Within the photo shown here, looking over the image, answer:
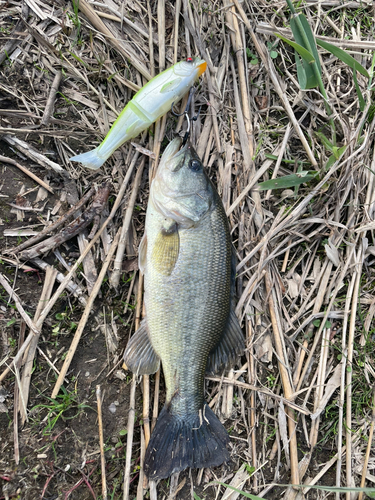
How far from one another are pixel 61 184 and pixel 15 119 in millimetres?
632

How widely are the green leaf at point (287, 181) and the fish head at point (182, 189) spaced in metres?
0.62

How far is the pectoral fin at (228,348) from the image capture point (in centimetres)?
275

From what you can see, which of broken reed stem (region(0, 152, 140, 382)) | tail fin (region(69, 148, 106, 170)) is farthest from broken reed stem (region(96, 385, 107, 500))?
tail fin (region(69, 148, 106, 170))

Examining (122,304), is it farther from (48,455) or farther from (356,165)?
(356,165)

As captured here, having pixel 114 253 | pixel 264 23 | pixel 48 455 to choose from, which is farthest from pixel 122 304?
pixel 264 23

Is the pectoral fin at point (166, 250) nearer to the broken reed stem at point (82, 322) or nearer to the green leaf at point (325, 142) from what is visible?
the broken reed stem at point (82, 322)

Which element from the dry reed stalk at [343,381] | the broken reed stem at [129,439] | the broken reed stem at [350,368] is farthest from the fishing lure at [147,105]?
the dry reed stalk at [343,381]

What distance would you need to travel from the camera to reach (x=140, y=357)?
2678 mm

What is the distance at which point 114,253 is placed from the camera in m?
2.87

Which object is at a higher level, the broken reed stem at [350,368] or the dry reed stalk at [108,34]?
the dry reed stalk at [108,34]

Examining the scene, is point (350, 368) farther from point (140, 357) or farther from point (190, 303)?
point (140, 357)

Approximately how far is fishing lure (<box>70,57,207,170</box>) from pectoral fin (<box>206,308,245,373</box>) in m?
1.64

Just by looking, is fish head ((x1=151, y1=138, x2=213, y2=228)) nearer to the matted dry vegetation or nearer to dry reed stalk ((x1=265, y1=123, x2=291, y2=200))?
the matted dry vegetation

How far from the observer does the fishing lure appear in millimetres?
2566
